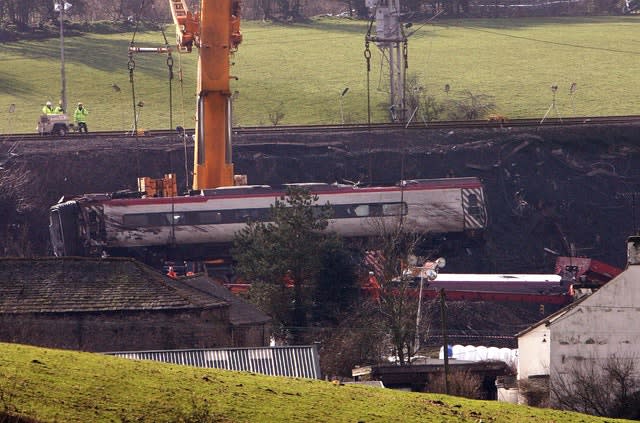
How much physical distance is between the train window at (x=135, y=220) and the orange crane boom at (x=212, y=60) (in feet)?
11.3

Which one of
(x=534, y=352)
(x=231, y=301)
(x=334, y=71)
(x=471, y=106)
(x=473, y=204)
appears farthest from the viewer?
(x=334, y=71)

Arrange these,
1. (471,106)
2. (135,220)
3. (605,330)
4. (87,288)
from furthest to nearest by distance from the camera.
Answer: (471,106) → (135,220) → (605,330) → (87,288)

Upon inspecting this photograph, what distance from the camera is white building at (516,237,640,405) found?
115ft

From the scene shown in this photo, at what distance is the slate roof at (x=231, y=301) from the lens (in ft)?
114

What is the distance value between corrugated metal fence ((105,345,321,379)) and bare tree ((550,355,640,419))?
6.99m

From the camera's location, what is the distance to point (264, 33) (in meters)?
95.9

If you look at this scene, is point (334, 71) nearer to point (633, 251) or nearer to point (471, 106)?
point (471, 106)

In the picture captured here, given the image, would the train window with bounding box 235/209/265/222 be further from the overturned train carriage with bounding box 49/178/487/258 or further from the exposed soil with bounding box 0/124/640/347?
the exposed soil with bounding box 0/124/640/347

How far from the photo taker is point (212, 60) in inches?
1686

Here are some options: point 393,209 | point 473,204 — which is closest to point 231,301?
A: point 393,209

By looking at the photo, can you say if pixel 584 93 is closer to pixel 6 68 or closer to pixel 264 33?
pixel 264 33

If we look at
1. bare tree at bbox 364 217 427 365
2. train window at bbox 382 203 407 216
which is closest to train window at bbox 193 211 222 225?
bare tree at bbox 364 217 427 365

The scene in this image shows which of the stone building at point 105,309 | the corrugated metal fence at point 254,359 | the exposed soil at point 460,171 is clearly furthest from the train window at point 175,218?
the corrugated metal fence at point 254,359

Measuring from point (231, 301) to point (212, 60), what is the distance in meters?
9.41
